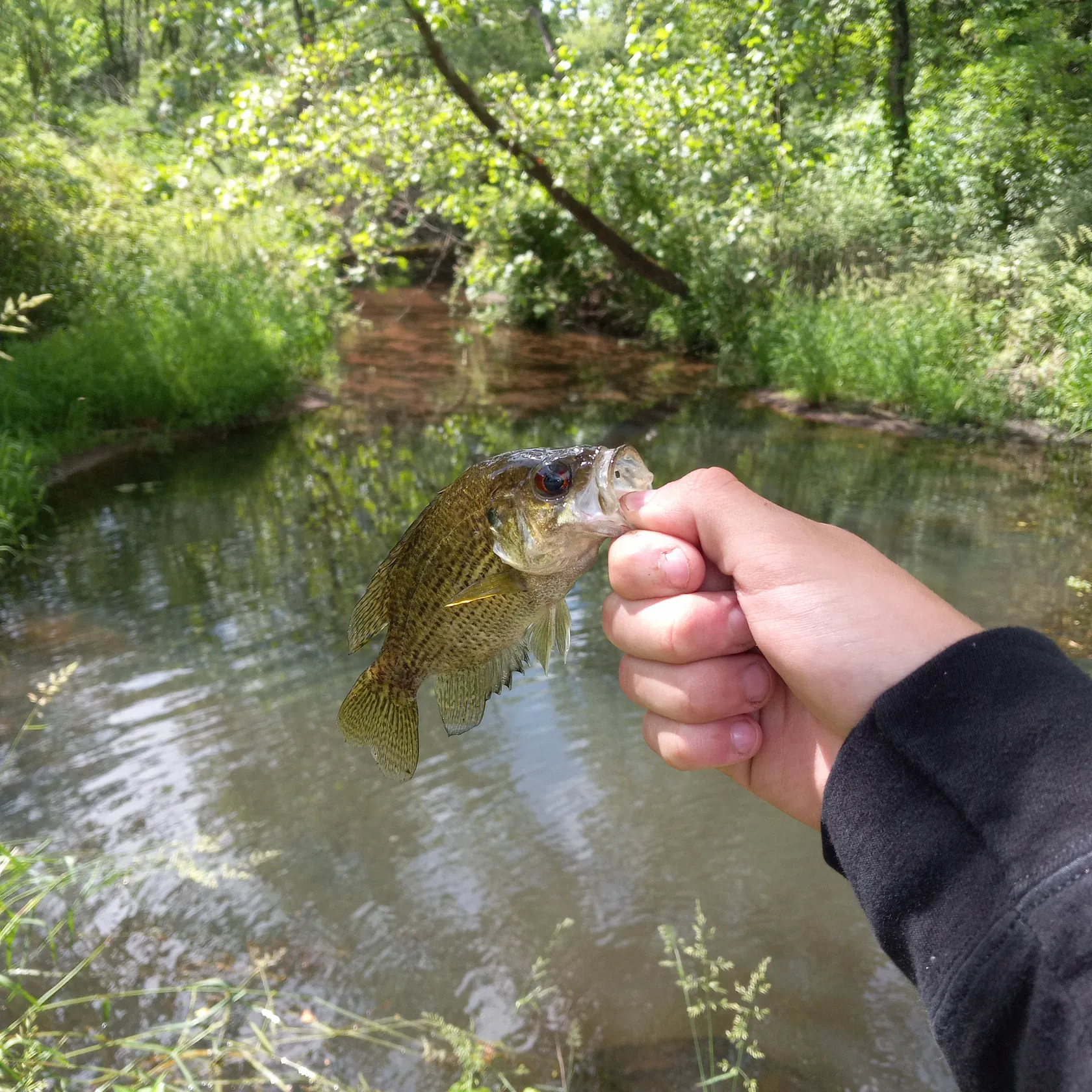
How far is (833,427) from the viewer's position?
14.6m

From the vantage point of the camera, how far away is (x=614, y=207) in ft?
65.5

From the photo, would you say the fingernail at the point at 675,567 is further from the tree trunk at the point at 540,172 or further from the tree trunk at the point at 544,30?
the tree trunk at the point at 544,30

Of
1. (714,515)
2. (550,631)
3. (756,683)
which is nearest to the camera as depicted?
(550,631)

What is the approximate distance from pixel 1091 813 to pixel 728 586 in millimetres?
789

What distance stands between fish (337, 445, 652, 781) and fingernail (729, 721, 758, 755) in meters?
0.54

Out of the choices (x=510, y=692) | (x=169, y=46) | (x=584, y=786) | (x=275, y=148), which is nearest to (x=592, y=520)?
(x=584, y=786)

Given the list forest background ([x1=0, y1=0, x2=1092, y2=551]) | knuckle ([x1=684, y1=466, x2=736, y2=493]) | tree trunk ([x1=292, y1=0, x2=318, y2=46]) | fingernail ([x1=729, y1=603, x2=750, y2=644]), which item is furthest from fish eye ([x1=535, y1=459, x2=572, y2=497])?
tree trunk ([x1=292, y1=0, x2=318, y2=46])

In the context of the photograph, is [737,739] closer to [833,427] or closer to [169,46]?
[833,427]

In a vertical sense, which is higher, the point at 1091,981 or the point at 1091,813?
the point at 1091,813

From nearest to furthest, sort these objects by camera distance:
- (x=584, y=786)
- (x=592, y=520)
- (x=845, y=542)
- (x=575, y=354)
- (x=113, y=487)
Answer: (x=592, y=520) → (x=845, y=542) → (x=584, y=786) → (x=113, y=487) → (x=575, y=354)

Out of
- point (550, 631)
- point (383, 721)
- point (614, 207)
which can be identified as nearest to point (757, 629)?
point (550, 631)

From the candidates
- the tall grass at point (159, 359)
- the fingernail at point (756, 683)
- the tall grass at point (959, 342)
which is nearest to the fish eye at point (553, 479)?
the fingernail at point (756, 683)

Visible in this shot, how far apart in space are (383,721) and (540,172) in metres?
15.7

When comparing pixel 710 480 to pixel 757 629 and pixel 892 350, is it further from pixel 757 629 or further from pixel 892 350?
pixel 892 350
